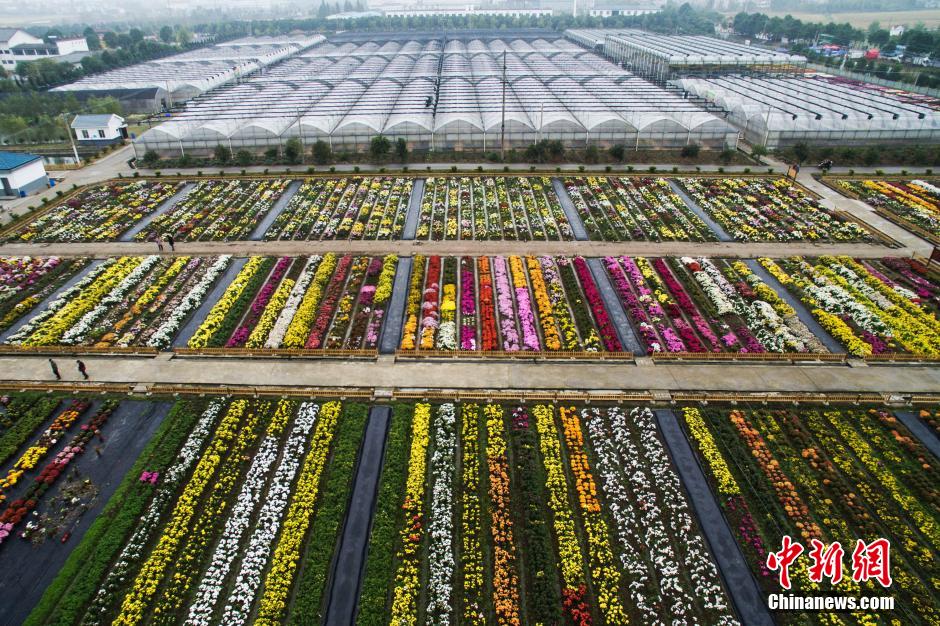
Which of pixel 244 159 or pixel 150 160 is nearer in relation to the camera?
pixel 244 159

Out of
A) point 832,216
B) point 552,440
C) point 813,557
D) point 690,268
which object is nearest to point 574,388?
point 552,440

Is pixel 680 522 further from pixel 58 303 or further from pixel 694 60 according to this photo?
pixel 694 60

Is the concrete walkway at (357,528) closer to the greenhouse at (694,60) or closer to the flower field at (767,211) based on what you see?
the flower field at (767,211)

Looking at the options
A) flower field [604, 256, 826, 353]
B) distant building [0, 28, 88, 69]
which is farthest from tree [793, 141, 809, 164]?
distant building [0, 28, 88, 69]

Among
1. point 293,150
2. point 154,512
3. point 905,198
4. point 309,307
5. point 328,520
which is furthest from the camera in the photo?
point 293,150

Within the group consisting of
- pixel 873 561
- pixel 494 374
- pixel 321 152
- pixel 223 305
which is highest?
pixel 321 152

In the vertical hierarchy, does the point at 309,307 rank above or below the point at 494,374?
above

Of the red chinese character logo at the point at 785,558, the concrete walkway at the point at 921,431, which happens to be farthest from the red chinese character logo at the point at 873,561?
the concrete walkway at the point at 921,431

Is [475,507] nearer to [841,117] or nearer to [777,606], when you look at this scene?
[777,606]

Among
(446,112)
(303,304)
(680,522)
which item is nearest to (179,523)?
(303,304)
